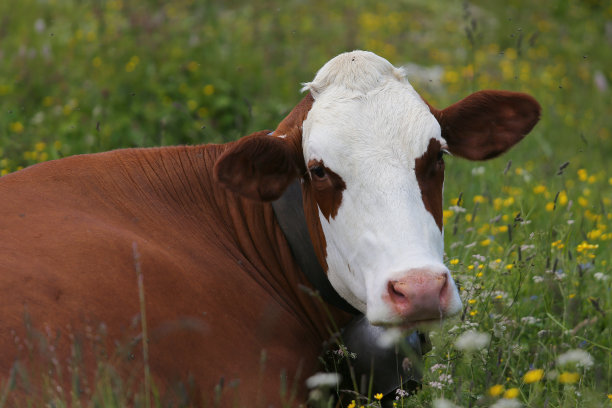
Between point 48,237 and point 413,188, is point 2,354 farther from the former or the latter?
point 413,188

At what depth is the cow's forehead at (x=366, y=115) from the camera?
3631 mm

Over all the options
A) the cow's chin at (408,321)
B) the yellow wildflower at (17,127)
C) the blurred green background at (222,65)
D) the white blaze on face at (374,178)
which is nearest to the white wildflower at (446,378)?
the cow's chin at (408,321)

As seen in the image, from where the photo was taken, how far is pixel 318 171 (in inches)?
147

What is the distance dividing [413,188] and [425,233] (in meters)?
0.20

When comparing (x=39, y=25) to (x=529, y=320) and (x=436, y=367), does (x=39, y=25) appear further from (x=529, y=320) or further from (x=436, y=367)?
(x=436, y=367)

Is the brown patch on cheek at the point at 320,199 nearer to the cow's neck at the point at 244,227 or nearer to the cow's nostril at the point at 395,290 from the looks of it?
the cow's neck at the point at 244,227

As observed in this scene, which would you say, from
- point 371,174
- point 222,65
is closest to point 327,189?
point 371,174

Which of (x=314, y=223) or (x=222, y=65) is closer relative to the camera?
(x=314, y=223)

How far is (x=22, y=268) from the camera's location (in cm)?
334

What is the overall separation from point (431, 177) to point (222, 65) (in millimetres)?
5073

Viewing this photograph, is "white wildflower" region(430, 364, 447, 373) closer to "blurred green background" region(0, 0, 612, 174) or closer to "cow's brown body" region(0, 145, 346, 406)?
"cow's brown body" region(0, 145, 346, 406)

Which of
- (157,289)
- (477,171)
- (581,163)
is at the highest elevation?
(157,289)

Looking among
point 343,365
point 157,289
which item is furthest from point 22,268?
point 343,365

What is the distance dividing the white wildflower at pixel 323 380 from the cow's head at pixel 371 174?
0.27 metres
